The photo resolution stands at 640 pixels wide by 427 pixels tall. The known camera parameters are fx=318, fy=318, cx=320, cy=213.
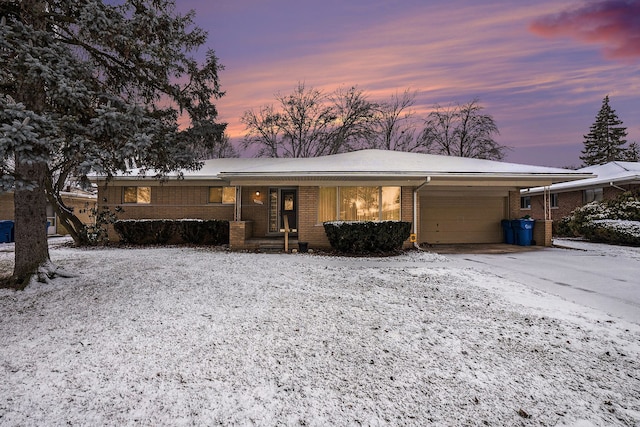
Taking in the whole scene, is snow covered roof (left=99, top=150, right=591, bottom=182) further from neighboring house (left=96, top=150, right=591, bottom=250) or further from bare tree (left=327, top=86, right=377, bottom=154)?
bare tree (left=327, top=86, right=377, bottom=154)

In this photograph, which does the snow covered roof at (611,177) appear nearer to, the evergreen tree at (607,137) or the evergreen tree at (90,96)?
the evergreen tree at (90,96)

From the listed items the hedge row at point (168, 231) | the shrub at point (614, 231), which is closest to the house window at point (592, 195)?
the shrub at point (614, 231)

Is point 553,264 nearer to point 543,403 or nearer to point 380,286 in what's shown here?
point 380,286

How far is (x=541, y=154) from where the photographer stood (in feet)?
141

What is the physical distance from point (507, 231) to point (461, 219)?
6.08ft

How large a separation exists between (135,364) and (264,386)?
4.09 ft

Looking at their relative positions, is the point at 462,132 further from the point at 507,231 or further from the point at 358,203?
the point at 358,203

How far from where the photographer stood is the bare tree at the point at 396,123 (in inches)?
1047

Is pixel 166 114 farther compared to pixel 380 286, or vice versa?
pixel 166 114

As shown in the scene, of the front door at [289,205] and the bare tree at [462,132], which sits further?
the bare tree at [462,132]

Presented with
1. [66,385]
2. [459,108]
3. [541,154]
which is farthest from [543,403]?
[541,154]

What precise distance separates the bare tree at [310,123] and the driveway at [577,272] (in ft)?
56.5

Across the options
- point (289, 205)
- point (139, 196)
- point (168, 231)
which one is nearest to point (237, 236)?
point (289, 205)

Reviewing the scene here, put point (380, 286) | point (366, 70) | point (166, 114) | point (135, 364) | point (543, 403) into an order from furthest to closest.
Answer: point (366, 70)
point (166, 114)
point (380, 286)
point (135, 364)
point (543, 403)
